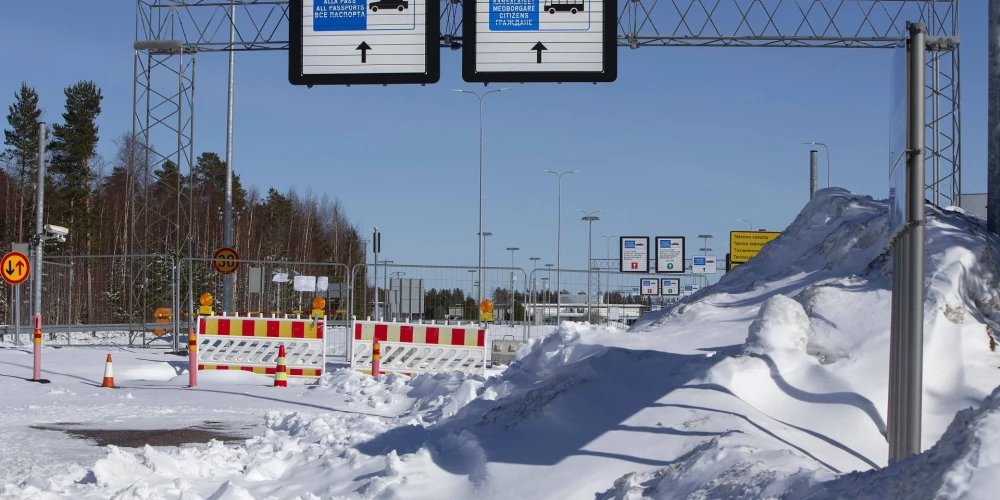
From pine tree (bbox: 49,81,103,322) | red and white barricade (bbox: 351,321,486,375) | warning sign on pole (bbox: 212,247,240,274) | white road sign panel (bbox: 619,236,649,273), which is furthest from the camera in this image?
pine tree (bbox: 49,81,103,322)

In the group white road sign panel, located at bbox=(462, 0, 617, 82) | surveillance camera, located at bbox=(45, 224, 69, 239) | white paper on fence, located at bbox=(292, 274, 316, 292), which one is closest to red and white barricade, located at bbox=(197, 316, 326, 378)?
white paper on fence, located at bbox=(292, 274, 316, 292)

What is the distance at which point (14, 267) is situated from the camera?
66.9ft

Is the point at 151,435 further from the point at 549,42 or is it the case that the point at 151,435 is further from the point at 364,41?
the point at 549,42

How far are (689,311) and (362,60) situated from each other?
550 cm

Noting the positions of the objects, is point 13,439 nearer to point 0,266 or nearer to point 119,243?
point 0,266

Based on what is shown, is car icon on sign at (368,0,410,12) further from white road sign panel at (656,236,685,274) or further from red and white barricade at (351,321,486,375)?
white road sign panel at (656,236,685,274)

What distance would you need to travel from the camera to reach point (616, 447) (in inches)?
292

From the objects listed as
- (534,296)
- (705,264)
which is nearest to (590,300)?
(534,296)

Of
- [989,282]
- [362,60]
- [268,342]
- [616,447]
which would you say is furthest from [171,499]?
[268,342]

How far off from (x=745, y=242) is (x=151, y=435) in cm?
3973

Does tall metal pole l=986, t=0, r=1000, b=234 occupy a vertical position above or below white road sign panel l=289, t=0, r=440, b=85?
below

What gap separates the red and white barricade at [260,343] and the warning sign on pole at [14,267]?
3.62m

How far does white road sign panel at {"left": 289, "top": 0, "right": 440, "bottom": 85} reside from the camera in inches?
549

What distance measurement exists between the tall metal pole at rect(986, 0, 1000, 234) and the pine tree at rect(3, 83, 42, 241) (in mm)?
59919
